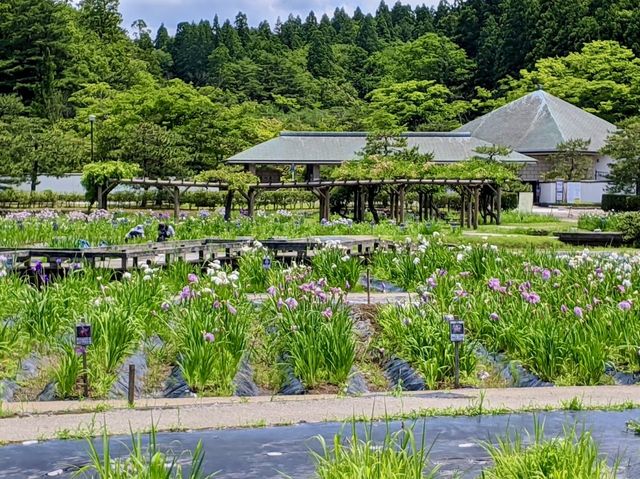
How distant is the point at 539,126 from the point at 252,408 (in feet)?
151

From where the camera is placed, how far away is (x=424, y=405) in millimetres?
7367

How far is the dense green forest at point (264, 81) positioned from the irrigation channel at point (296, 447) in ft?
116

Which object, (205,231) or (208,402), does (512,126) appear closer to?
(205,231)

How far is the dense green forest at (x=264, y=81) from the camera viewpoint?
1757 inches

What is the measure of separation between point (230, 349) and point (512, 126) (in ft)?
151

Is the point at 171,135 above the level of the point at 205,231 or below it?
above

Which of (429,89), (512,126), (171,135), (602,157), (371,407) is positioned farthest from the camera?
(429,89)

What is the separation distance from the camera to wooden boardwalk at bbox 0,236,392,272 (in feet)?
45.9

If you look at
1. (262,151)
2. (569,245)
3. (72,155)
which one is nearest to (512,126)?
(262,151)

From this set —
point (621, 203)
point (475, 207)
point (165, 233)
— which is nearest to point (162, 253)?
point (165, 233)

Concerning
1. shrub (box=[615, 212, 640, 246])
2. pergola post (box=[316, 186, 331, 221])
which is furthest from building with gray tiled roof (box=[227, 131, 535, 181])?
shrub (box=[615, 212, 640, 246])

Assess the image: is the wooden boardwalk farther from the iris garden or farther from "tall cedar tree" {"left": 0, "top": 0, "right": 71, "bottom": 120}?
"tall cedar tree" {"left": 0, "top": 0, "right": 71, "bottom": 120}

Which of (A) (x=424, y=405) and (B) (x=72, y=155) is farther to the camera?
(B) (x=72, y=155)

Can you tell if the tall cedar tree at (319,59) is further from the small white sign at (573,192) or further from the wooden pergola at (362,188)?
the wooden pergola at (362,188)
